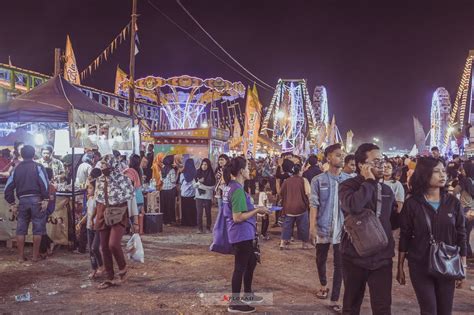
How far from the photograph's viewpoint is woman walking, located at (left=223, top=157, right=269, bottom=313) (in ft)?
16.0

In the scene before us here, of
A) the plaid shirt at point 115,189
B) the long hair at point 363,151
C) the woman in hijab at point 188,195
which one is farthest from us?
the woman in hijab at point 188,195

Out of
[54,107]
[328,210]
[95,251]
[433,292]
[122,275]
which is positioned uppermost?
[54,107]

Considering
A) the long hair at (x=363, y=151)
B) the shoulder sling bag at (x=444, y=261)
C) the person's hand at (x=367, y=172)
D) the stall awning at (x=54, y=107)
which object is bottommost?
the shoulder sling bag at (x=444, y=261)

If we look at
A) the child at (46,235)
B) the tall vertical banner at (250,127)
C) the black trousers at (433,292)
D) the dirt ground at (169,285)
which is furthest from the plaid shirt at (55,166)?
the tall vertical banner at (250,127)

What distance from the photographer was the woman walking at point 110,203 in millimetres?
6000

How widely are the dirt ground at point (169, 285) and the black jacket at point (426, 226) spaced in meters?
1.89

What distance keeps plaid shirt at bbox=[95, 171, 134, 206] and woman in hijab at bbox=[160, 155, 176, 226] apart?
18.5 feet

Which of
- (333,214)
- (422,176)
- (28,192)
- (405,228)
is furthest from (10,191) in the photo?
(422,176)

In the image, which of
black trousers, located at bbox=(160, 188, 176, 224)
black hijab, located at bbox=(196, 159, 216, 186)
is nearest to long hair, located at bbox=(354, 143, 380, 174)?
black hijab, located at bbox=(196, 159, 216, 186)

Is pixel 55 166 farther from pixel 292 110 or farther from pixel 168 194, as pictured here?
pixel 292 110

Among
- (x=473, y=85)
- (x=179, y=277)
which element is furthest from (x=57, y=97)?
(x=473, y=85)

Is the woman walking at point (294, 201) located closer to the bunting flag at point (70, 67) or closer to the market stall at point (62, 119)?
the market stall at point (62, 119)

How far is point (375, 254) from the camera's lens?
3.61m

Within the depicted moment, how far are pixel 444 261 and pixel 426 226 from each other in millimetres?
277
